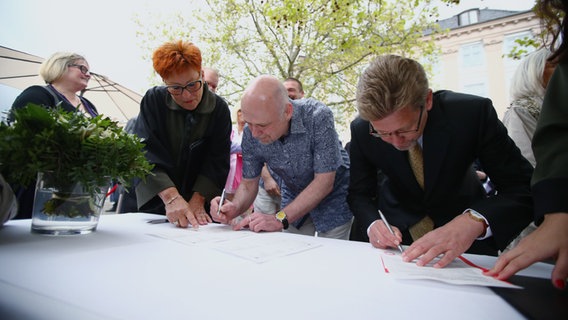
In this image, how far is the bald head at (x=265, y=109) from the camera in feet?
6.08

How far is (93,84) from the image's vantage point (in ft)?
15.2

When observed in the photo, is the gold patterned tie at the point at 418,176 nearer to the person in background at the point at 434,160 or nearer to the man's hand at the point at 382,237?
the person in background at the point at 434,160

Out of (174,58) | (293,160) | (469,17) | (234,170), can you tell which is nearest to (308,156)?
(293,160)

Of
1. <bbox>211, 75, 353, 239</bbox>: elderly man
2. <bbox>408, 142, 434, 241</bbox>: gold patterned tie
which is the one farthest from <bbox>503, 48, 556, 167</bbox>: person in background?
<bbox>211, 75, 353, 239</bbox>: elderly man

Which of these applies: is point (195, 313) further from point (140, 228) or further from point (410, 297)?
point (140, 228)

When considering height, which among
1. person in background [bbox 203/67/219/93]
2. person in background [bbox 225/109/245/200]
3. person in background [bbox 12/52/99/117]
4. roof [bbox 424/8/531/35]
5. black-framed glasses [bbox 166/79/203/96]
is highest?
roof [bbox 424/8/531/35]

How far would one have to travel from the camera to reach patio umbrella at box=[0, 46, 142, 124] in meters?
3.72

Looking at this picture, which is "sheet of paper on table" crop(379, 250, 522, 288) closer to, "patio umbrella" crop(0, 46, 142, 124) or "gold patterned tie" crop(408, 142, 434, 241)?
"gold patterned tie" crop(408, 142, 434, 241)

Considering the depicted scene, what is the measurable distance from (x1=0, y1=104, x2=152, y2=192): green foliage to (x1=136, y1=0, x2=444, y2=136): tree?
16.6 ft

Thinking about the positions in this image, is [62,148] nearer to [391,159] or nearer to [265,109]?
[265,109]

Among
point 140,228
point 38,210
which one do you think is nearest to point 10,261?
point 38,210

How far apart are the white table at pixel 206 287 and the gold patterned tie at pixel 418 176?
17.9 inches

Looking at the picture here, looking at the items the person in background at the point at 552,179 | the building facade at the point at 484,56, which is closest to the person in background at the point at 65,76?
the person in background at the point at 552,179

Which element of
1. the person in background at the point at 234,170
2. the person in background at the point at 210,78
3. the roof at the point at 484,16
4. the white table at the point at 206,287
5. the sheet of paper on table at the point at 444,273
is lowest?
the person in background at the point at 234,170
